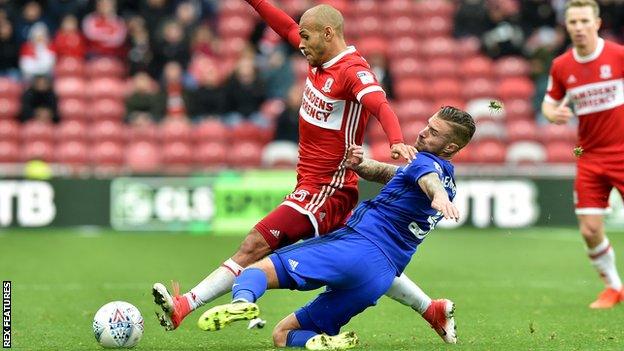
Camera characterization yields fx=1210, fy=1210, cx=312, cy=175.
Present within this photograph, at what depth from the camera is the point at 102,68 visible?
75.9 feet

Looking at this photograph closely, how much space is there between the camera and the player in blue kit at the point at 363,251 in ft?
25.1

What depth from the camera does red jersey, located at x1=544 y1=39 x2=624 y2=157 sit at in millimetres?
11172

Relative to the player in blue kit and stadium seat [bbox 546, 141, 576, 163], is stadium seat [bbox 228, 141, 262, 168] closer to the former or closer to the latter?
stadium seat [bbox 546, 141, 576, 163]

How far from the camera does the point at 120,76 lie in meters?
23.5

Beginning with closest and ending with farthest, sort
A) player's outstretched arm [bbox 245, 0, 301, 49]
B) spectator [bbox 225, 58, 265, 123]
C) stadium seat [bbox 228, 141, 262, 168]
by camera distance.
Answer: player's outstretched arm [bbox 245, 0, 301, 49] < stadium seat [bbox 228, 141, 262, 168] < spectator [bbox 225, 58, 265, 123]

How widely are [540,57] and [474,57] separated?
4.42 ft

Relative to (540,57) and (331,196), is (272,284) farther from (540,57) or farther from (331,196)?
(540,57)

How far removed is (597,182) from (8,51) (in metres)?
14.3

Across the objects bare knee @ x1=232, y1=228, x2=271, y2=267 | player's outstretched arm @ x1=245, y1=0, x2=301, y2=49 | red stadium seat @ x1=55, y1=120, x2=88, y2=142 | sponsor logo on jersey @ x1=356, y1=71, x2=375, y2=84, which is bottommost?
red stadium seat @ x1=55, y1=120, x2=88, y2=142

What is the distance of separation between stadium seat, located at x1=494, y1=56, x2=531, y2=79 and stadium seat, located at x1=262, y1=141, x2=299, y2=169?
4917 millimetres

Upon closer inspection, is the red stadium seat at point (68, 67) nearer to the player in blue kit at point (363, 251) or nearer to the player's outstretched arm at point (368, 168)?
the player's outstretched arm at point (368, 168)

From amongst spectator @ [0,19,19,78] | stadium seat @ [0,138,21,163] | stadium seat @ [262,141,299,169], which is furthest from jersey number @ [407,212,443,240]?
spectator @ [0,19,19,78]

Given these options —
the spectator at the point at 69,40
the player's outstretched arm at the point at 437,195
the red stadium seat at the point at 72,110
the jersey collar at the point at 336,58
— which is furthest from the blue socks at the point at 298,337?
the spectator at the point at 69,40

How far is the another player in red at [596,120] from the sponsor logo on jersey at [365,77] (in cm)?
326
